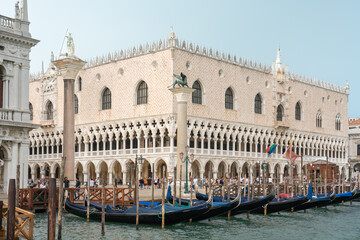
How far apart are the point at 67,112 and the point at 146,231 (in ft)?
19.9

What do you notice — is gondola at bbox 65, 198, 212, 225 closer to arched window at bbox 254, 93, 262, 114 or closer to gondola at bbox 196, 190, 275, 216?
gondola at bbox 196, 190, 275, 216

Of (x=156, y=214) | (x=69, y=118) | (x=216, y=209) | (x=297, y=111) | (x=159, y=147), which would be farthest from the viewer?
(x=297, y=111)

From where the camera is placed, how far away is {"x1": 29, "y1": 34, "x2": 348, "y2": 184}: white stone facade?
30.6 meters

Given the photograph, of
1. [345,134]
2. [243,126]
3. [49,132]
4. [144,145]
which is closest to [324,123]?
[345,134]

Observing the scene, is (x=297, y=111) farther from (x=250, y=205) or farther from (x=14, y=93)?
(x=14, y=93)

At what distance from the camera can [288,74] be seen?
3794 centimetres

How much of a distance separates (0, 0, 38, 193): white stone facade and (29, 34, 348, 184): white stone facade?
526 inches

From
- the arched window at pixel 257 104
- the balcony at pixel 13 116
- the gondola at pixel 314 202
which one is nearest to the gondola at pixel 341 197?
the gondola at pixel 314 202

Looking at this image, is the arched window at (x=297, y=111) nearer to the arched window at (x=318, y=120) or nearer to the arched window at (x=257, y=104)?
the arched window at (x=318, y=120)

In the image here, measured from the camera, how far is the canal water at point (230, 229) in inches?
503

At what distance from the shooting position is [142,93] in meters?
31.5

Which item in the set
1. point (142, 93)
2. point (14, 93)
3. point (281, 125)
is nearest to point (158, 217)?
point (14, 93)

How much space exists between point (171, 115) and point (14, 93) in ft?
44.8

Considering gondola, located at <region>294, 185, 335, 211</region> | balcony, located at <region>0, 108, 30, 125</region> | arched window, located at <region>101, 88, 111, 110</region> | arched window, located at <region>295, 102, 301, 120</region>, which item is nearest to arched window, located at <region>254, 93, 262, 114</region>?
arched window, located at <region>295, 102, 301, 120</region>
